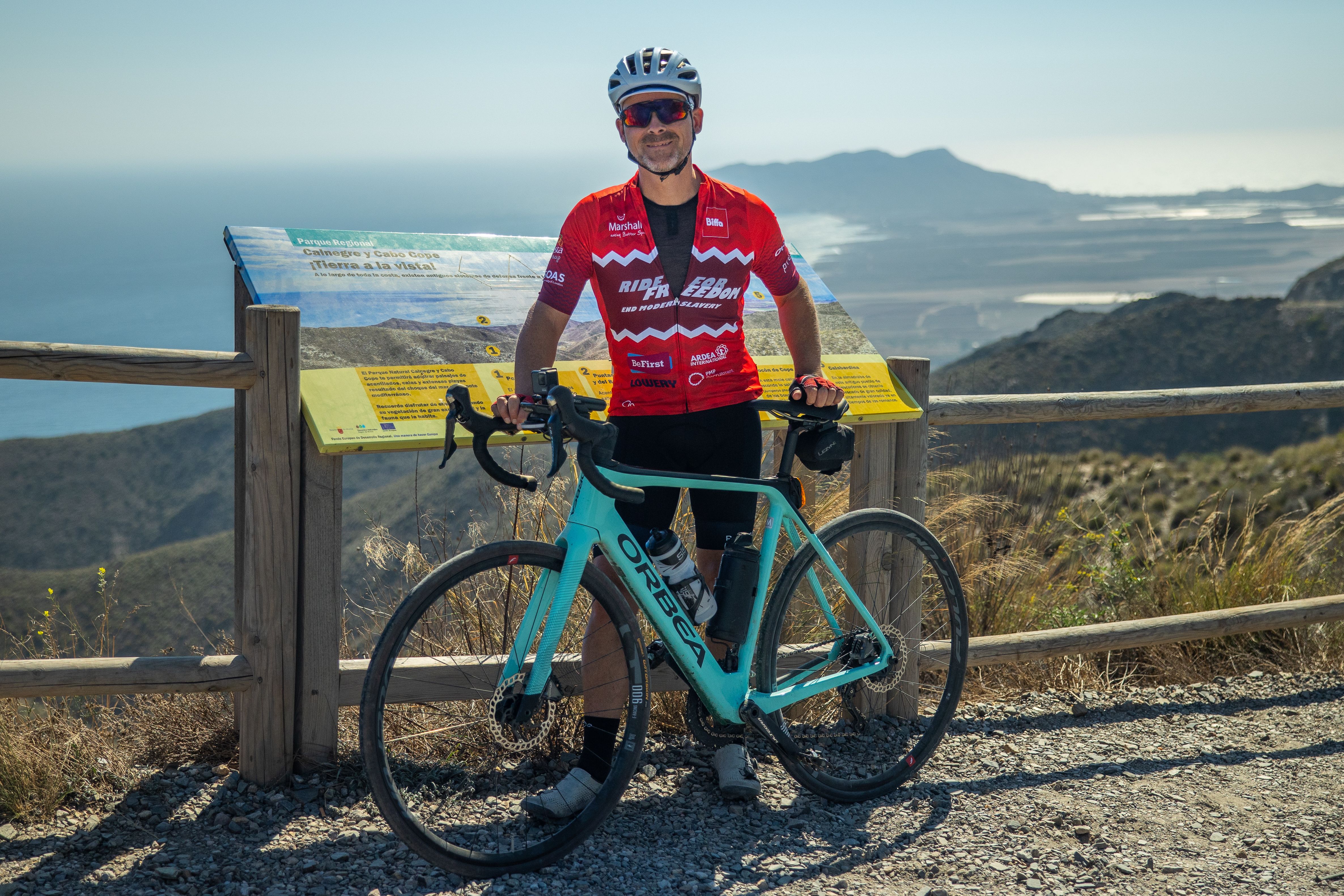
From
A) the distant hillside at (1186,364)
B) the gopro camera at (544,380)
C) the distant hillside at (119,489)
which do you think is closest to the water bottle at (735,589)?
the gopro camera at (544,380)

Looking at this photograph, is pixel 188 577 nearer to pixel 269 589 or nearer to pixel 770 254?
pixel 269 589

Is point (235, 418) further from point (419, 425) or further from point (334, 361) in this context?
point (419, 425)

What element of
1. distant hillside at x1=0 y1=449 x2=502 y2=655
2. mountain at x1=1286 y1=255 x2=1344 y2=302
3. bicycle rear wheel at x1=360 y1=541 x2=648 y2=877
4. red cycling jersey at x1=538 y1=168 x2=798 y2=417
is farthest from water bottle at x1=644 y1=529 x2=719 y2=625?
mountain at x1=1286 y1=255 x2=1344 y2=302

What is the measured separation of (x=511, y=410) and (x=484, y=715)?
129 cm

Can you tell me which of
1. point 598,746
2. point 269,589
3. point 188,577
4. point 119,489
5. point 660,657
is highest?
point 269,589

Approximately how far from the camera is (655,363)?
289cm

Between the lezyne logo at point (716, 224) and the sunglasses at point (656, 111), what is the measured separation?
28 centimetres

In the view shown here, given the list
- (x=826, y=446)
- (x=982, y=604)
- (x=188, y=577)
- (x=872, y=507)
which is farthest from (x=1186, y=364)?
(x=826, y=446)

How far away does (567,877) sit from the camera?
8.71 ft

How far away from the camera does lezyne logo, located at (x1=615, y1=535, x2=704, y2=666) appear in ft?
8.80

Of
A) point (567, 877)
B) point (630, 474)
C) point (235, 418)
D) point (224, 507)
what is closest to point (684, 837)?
point (567, 877)

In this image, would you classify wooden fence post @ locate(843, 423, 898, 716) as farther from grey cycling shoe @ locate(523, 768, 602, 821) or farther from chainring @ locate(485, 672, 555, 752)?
chainring @ locate(485, 672, 555, 752)

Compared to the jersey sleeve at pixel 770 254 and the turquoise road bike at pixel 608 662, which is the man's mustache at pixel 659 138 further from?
the turquoise road bike at pixel 608 662

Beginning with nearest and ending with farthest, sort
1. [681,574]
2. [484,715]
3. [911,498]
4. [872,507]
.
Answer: [681,574] < [484,715] < [872,507] < [911,498]
